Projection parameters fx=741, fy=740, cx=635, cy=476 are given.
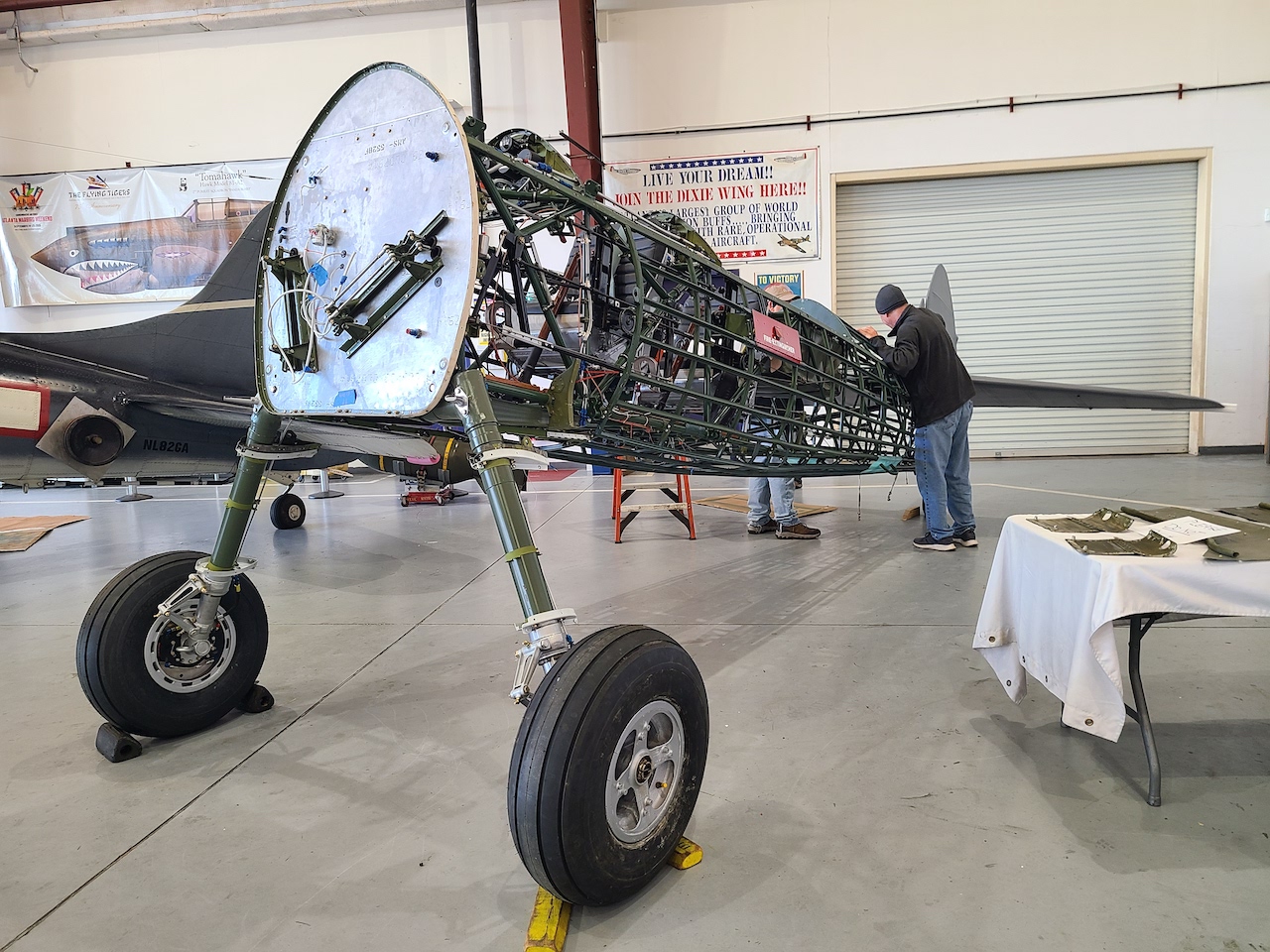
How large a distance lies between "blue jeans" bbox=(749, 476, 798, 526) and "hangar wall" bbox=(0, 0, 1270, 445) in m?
5.51

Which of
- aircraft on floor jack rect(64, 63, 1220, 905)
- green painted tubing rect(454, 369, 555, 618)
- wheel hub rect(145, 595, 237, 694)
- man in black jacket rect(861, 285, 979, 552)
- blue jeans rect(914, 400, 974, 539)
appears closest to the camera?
aircraft on floor jack rect(64, 63, 1220, 905)

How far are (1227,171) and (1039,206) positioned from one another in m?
2.34

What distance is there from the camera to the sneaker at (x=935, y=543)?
5.50m

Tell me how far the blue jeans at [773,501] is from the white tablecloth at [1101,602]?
12.0 feet

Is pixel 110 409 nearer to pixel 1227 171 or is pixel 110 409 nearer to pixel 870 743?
pixel 870 743

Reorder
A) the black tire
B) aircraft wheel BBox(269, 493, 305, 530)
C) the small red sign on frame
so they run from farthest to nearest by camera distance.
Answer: aircraft wheel BBox(269, 493, 305, 530) < the small red sign on frame < the black tire

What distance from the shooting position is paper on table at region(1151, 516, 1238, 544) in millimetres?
2164

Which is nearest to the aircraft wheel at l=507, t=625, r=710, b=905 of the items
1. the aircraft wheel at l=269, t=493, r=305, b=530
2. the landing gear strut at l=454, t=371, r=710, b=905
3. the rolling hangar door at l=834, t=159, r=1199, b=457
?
the landing gear strut at l=454, t=371, r=710, b=905

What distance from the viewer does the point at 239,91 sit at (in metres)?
11.0

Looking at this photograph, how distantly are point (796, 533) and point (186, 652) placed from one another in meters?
4.47

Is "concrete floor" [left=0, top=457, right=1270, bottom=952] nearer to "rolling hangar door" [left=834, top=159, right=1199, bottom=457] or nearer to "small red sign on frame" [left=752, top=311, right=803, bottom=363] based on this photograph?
"small red sign on frame" [left=752, top=311, right=803, bottom=363]

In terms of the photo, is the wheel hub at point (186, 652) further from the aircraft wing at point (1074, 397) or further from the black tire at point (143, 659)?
the aircraft wing at point (1074, 397)

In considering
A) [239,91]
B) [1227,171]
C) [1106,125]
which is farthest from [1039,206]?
[239,91]

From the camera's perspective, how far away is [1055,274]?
10758 millimetres
